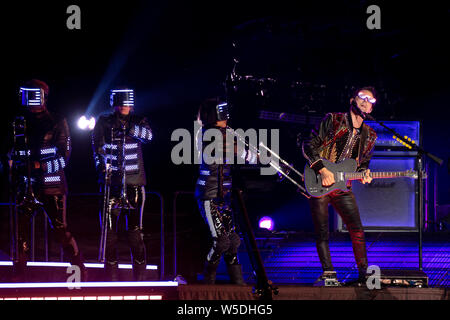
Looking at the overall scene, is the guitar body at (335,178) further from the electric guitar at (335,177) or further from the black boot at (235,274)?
the black boot at (235,274)

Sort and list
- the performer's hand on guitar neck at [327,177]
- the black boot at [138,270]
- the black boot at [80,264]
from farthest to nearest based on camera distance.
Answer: the performer's hand on guitar neck at [327,177] → the black boot at [138,270] → the black boot at [80,264]

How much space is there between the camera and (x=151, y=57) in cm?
923

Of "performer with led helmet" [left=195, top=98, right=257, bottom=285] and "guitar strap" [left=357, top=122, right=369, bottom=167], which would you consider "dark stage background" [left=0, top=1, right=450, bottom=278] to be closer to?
"performer with led helmet" [left=195, top=98, right=257, bottom=285]

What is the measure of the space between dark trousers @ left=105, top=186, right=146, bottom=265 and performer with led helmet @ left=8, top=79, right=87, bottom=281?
13.8 inches

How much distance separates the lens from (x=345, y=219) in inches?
258

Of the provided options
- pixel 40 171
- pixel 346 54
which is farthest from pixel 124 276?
pixel 346 54

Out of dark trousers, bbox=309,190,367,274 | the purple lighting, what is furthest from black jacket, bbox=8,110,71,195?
the purple lighting

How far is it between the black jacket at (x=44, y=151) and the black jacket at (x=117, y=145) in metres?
0.35

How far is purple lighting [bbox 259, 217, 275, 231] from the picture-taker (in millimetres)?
9531

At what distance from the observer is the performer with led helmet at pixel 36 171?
6.12 meters

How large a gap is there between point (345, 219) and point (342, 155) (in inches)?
28.8

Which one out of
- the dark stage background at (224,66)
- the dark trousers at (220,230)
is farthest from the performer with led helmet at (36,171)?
the dark stage background at (224,66)

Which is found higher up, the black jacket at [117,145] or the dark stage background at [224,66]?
the dark stage background at [224,66]
